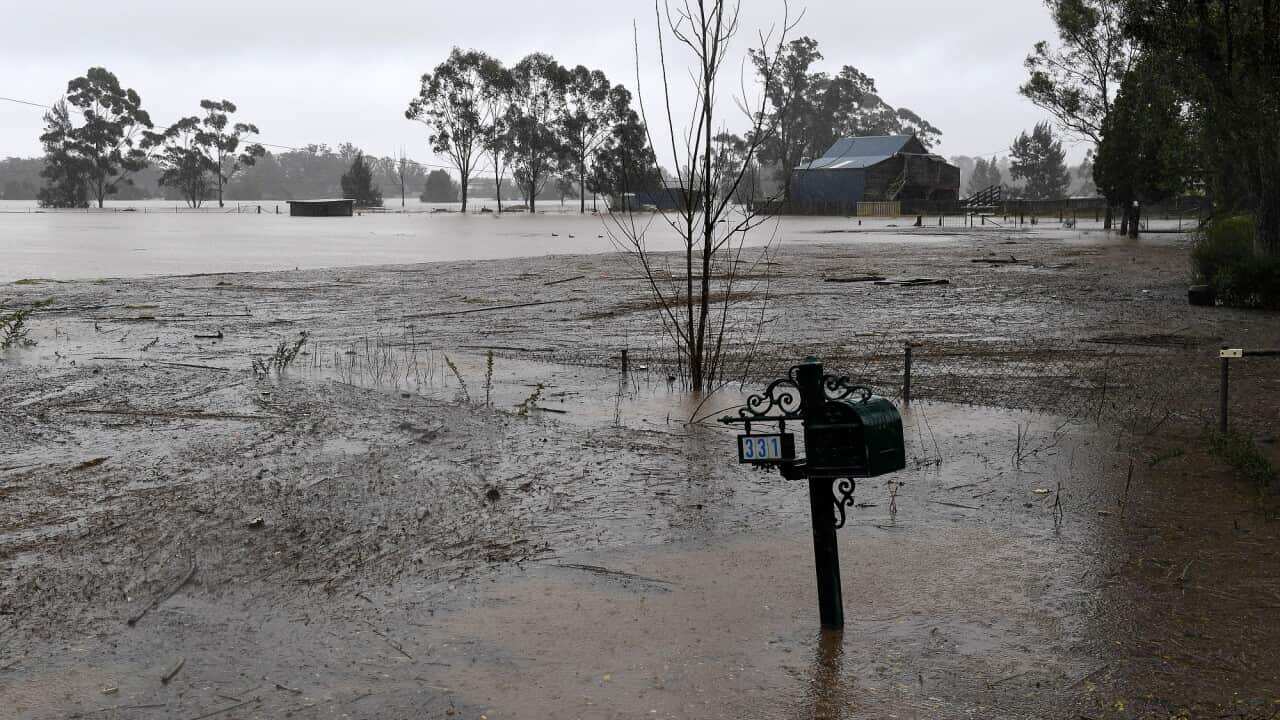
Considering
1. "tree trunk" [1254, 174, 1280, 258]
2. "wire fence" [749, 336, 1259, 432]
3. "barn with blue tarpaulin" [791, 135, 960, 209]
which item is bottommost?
"wire fence" [749, 336, 1259, 432]

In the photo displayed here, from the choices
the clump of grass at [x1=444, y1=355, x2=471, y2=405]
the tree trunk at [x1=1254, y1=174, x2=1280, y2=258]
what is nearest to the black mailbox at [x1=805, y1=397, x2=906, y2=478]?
the clump of grass at [x1=444, y1=355, x2=471, y2=405]

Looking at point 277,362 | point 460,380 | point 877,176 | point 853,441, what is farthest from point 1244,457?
point 877,176

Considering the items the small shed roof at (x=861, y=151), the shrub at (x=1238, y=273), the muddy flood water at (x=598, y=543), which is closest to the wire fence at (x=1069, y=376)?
the muddy flood water at (x=598, y=543)

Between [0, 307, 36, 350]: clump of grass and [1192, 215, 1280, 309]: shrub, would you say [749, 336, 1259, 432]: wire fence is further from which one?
[0, 307, 36, 350]: clump of grass

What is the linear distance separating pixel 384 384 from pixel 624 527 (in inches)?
164

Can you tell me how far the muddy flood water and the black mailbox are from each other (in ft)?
2.33

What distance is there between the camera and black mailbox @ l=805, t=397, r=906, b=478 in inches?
148

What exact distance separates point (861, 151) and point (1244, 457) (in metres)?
80.0

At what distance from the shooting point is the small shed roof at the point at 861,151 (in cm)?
8075

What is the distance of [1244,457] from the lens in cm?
627

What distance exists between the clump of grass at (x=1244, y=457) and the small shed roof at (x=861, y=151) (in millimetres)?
74252

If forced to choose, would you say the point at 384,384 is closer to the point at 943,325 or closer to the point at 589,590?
the point at 589,590

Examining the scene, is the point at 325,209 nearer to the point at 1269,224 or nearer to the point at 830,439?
the point at 1269,224

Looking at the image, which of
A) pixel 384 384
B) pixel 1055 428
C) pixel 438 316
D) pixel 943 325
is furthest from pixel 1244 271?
pixel 384 384
